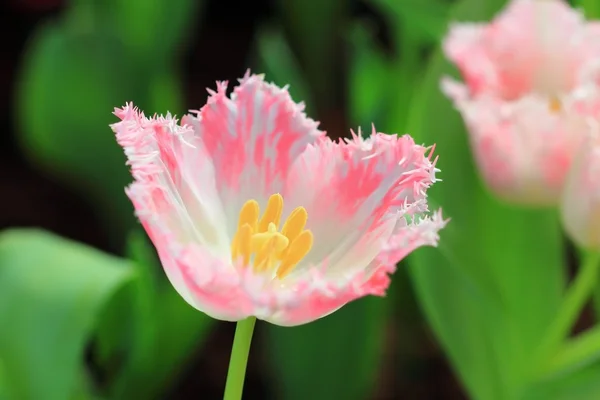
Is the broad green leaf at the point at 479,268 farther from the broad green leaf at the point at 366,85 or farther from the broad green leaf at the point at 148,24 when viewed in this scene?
the broad green leaf at the point at 148,24

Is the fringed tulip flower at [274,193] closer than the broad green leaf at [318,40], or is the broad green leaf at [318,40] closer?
the fringed tulip flower at [274,193]

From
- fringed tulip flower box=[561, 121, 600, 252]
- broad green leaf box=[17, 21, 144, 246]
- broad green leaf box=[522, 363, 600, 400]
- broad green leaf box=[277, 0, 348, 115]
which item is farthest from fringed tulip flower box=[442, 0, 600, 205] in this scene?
broad green leaf box=[277, 0, 348, 115]

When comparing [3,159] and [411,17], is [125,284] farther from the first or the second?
[3,159]

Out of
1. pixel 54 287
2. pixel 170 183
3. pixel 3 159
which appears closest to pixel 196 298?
pixel 170 183

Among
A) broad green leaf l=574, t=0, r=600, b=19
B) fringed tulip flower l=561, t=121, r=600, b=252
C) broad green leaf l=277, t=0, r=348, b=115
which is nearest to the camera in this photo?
fringed tulip flower l=561, t=121, r=600, b=252

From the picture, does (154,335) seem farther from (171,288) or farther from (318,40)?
(318,40)

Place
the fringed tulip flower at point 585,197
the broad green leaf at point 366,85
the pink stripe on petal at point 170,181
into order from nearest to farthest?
Result: the pink stripe on petal at point 170,181 → the fringed tulip flower at point 585,197 → the broad green leaf at point 366,85

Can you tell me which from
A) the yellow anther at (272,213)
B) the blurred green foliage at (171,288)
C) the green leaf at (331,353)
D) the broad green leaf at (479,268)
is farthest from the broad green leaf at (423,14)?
the yellow anther at (272,213)

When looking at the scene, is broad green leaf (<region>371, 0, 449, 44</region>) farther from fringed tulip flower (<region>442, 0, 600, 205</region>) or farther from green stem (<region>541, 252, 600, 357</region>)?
green stem (<region>541, 252, 600, 357</region>)
